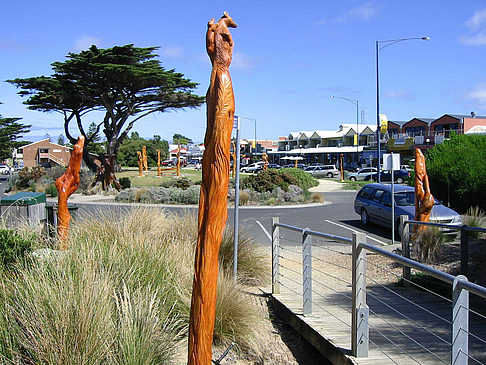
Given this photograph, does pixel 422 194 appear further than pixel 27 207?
Yes

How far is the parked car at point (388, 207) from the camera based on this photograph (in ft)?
45.4

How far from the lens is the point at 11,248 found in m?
6.54

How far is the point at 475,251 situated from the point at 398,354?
15.8 feet

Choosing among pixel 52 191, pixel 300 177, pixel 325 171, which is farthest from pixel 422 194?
pixel 325 171

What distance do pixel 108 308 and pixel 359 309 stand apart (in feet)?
7.57

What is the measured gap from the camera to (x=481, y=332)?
577 cm

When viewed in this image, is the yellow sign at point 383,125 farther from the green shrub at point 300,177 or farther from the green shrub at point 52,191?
the green shrub at point 52,191

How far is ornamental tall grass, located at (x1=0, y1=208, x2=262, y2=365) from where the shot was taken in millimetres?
4059

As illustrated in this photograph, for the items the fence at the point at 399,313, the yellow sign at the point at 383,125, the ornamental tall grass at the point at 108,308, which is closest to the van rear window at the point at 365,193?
the fence at the point at 399,313

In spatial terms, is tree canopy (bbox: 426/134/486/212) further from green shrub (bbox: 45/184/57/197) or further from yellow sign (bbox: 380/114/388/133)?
green shrub (bbox: 45/184/57/197)

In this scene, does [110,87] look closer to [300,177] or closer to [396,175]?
[300,177]

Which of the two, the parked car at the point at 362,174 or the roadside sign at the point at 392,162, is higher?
the roadside sign at the point at 392,162

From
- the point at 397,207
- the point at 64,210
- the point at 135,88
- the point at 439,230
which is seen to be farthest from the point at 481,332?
the point at 135,88

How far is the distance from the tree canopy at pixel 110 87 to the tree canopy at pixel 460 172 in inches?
851
